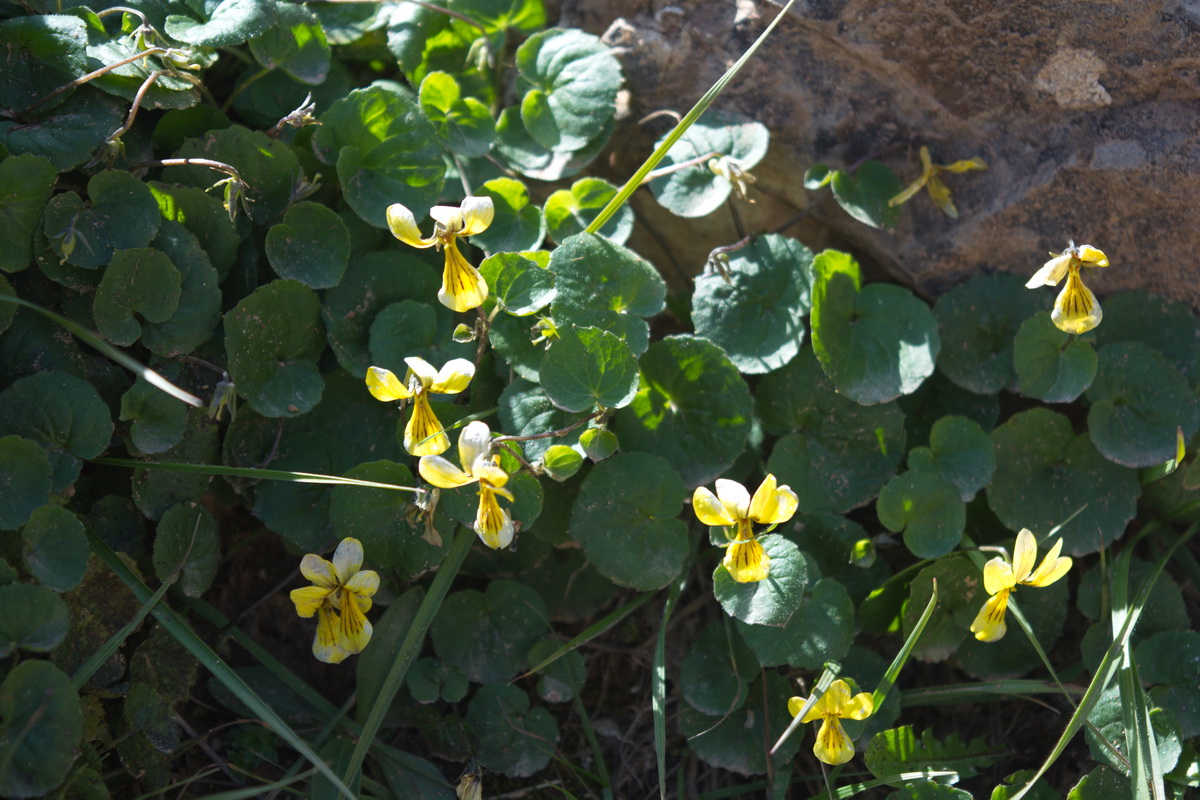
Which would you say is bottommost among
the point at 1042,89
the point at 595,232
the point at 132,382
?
the point at 132,382

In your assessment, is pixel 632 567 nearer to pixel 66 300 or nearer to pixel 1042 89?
pixel 66 300

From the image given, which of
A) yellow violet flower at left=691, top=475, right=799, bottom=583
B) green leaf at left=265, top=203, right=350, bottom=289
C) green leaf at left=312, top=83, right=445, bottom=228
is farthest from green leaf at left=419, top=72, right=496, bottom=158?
yellow violet flower at left=691, top=475, right=799, bottom=583

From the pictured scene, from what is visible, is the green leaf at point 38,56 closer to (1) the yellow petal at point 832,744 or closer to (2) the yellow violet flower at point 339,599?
(2) the yellow violet flower at point 339,599

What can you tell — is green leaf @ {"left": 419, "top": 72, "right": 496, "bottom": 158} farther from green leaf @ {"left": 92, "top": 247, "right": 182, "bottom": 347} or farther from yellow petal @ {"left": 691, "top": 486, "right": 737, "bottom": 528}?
yellow petal @ {"left": 691, "top": 486, "right": 737, "bottom": 528}

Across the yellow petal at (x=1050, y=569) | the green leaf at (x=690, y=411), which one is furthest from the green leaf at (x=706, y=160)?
the yellow petal at (x=1050, y=569)

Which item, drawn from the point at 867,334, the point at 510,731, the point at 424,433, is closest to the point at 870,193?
the point at 867,334

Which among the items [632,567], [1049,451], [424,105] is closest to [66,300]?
[424,105]
